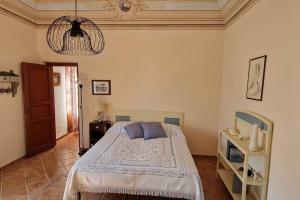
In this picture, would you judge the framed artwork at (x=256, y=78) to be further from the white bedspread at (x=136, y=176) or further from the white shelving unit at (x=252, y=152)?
the white bedspread at (x=136, y=176)

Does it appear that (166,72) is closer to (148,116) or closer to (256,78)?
(148,116)

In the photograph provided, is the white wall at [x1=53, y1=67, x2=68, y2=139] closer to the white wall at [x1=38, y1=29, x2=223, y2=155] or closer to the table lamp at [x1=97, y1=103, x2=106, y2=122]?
the white wall at [x1=38, y1=29, x2=223, y2=155]

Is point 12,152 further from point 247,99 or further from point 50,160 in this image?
point 247,99

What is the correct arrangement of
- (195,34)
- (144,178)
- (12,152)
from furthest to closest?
(195,34), (12,152), (144,178)

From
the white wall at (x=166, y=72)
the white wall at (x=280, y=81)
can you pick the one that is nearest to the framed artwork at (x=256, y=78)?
the white wall at (x=280, y=81)

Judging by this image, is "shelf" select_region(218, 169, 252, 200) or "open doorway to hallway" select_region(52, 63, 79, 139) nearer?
"shelf" select_region(218, 169, 252, 200)

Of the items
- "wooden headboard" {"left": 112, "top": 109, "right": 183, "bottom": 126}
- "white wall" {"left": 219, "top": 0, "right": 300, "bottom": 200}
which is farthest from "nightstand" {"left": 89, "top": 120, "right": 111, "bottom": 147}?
"white wall" {"left": 219, "top": 0, "right": 300, "bottom": 200}

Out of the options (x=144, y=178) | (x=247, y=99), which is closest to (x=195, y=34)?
(x=247, y=99)

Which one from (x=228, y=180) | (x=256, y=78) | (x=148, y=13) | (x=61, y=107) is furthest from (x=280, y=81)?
(x=61, y=107)

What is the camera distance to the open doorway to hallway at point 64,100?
5.20 metres

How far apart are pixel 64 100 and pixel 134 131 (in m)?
3.13

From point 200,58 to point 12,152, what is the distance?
4.21 meters

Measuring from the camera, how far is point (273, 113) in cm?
206

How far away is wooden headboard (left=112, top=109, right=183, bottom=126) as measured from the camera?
13.4ft
